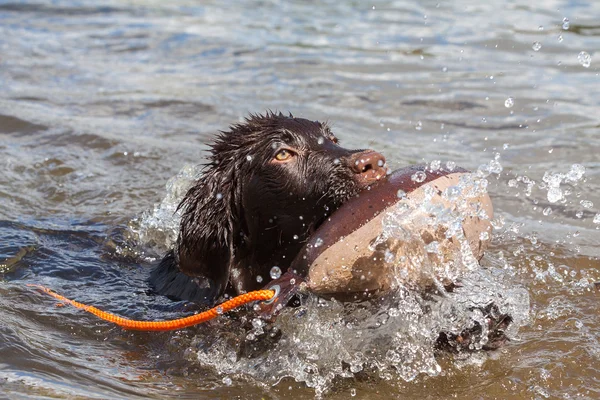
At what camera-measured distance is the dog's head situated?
4.45 meters

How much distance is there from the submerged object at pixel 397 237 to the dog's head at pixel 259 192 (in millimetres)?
368

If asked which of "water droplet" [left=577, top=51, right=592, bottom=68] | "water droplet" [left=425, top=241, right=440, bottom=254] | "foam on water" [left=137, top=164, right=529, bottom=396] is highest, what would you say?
"water droplet" [left=577, top=51, right=592, bottom=68]

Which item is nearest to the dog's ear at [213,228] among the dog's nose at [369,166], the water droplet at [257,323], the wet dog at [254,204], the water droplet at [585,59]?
the wet dog at [254,204]

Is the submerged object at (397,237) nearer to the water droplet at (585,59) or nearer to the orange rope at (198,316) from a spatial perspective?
the orange rope at (198,316)

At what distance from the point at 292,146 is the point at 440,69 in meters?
7.03

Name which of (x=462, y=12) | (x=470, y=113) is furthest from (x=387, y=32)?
(x=470, y=113)

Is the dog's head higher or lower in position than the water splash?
higher

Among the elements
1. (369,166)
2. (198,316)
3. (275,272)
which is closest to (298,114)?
(275,272)

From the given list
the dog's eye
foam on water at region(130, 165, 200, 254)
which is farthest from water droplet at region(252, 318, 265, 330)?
foam on water at region(130, 165, 200, 254)

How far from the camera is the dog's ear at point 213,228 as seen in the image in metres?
4.70

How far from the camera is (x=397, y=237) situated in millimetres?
3887

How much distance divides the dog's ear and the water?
345 millimetres

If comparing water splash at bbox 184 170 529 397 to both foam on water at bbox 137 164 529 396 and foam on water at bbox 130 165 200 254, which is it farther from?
foam on water at bbox 130 165 200 254

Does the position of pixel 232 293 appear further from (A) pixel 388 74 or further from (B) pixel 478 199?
(A) pixel 388 74
